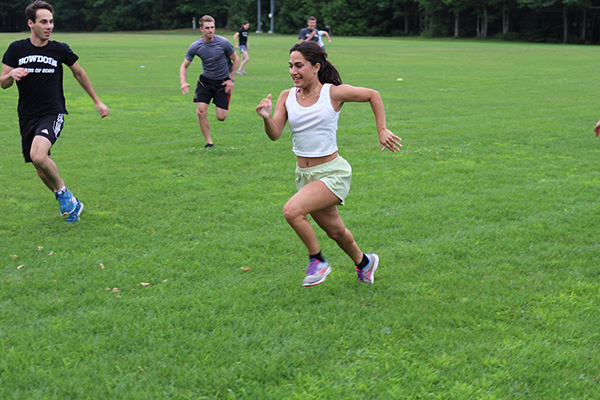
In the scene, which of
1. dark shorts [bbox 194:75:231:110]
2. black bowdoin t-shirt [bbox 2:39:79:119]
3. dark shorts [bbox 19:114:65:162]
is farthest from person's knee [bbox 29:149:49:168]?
dark shorts [bbox 194:75:231:110]

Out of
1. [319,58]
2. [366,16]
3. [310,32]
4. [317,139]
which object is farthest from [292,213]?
[366,16]

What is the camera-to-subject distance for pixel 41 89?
6.50m

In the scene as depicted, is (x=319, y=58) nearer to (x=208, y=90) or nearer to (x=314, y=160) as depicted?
(x=314, y=160)

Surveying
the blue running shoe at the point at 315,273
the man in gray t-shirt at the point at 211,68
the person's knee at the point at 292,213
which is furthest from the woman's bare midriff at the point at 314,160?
the man in gray t-shirt at the point at 211,68

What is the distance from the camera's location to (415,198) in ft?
24.0

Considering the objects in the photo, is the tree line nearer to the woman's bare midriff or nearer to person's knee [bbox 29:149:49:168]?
person's knee [bbox 29:149:49:168]

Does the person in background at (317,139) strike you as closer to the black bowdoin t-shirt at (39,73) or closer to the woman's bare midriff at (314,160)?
the woman's bare midriff at (314,160)

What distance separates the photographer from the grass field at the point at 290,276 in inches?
140

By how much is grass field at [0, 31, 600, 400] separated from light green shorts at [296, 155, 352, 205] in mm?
804

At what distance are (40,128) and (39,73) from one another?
0.59 metres

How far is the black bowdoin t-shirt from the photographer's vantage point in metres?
6.32

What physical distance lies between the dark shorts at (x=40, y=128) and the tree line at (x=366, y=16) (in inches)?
Result: 2053

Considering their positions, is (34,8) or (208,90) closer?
(34,8)

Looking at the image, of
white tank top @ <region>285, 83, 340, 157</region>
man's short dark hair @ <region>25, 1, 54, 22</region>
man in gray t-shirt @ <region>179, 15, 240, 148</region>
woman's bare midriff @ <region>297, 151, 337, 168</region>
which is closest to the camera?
white tank top @ <region>285, 83, 340, 157</region>
